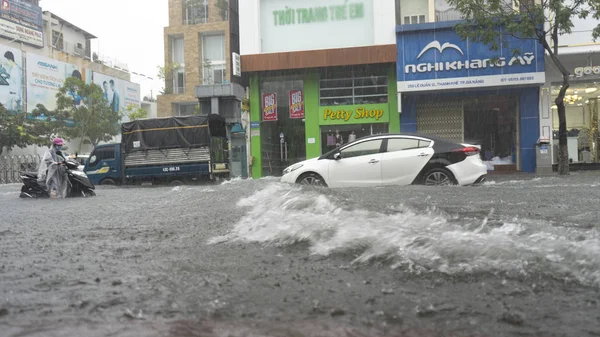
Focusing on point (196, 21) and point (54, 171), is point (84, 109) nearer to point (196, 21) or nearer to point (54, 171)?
point (196, 21)

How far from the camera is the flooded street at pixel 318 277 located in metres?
2.10

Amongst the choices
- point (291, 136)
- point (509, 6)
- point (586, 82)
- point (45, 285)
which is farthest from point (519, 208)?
point (291, 136)

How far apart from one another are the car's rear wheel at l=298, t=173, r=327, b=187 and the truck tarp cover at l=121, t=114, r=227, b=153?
7287 mm

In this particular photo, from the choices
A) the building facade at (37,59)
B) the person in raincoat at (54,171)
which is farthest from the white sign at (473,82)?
the building facade at (37,59)

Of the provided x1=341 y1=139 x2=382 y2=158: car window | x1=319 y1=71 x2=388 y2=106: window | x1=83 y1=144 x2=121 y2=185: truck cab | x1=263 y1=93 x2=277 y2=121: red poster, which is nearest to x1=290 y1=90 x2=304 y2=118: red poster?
x1=263 y1=93 x2=277 y2=121: red poster

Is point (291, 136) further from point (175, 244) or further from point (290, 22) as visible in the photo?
point (175, 244)

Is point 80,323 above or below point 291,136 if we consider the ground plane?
below

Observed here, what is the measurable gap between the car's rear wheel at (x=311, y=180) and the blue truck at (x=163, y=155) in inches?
268

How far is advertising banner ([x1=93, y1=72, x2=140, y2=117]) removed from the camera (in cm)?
5041

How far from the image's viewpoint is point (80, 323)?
2.17 metres

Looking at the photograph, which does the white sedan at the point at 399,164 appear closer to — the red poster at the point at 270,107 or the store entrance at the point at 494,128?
the store entrance at the point at 494,128

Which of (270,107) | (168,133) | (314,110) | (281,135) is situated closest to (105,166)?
(168,133)

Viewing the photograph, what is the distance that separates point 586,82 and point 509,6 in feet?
13.3

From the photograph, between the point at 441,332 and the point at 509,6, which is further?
the point at 509,6
